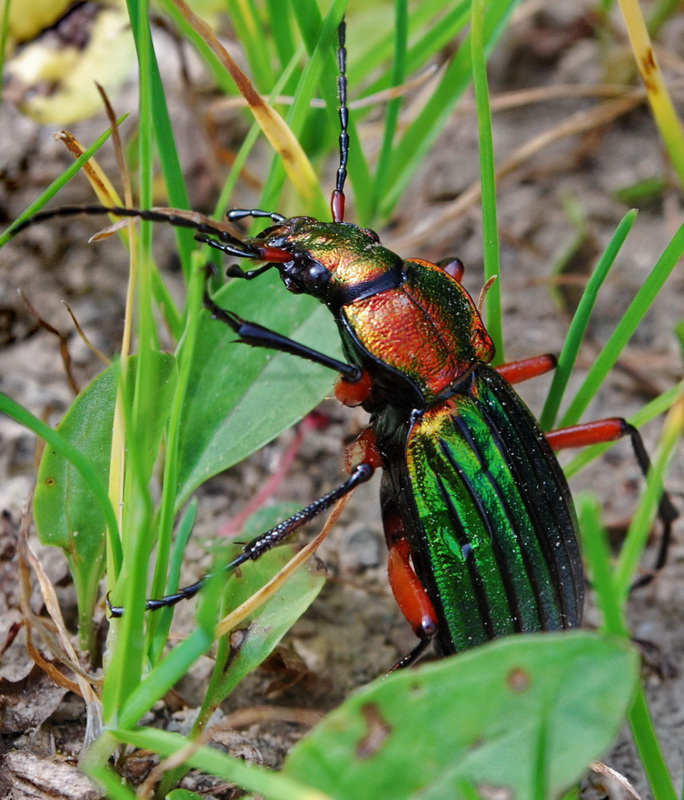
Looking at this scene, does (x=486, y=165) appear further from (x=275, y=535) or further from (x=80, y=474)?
(x=80, y=474)

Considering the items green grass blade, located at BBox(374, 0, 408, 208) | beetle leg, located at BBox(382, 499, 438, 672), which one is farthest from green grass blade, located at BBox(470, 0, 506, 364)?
beetle leg, located at BBox(382, 499, 438, 672)

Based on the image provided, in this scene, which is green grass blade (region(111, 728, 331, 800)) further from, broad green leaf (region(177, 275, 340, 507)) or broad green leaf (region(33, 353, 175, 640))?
broad green leaf (region(177, 275, 340, 507))

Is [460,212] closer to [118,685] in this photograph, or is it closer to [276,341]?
[276,341]

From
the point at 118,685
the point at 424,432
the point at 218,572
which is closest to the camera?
the point at 218,572

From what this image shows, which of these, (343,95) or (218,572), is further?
(343,95)

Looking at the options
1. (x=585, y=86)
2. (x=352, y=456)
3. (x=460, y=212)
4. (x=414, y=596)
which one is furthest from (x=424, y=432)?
(x=585, y=86)

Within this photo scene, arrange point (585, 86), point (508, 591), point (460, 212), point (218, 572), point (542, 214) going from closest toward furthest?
point (218, 572)
point (508, 591)
point (460, 212)
point (542, 214)
point (585, 86)

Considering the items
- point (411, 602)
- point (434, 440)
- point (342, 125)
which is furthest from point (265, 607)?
point (342, 125)
